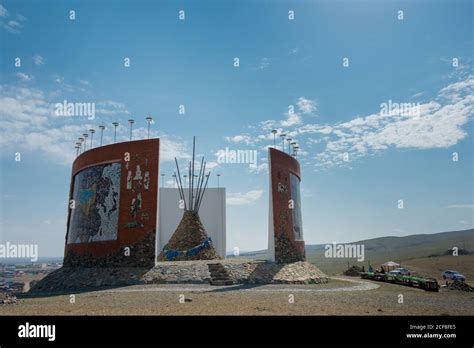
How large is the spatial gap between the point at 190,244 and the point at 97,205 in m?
7.39

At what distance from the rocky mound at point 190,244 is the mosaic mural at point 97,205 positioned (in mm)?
5414

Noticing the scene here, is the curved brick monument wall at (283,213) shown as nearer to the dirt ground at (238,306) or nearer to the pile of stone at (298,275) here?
the pile of stone at (298,275)

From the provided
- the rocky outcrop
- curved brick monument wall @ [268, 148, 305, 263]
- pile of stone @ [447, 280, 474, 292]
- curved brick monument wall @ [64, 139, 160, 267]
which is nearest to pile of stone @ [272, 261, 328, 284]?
the rocky outcrop

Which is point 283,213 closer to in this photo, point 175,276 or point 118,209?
point 175,276

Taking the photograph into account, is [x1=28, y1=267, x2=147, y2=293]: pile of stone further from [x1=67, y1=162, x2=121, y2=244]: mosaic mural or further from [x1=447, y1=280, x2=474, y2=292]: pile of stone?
[x1=447, y1=280, x2=474, y2=292]: pile of stone

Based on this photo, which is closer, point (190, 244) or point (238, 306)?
point (238, 306)

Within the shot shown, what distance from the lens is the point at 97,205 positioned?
2497 centimetres

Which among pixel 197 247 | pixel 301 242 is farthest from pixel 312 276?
pixel 197 247

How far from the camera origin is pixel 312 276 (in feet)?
85.5

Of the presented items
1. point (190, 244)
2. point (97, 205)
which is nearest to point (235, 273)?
point (190, 244)

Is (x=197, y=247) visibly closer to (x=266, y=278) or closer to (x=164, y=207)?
(x=266, y=278)

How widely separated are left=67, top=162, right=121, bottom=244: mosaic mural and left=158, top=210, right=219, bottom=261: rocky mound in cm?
541

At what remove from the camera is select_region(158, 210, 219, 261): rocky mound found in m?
26.8

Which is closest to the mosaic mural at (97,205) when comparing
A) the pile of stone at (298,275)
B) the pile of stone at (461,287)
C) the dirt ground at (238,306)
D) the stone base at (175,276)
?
the stone base at (175,276)
